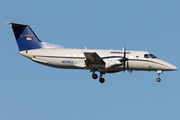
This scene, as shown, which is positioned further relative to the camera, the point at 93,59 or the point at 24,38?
the point at 24,38

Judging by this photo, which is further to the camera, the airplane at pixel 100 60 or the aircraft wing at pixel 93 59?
the airplane at pixel 100 60

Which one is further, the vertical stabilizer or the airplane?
the vertical stabilizer

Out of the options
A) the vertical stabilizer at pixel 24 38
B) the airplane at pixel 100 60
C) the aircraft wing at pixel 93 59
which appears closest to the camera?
the aircraft wing at pixel 93 59

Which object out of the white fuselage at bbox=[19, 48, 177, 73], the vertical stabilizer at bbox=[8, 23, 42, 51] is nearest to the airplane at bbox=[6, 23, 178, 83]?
the white fuselage at bbox=[19, 48, 177, 73]

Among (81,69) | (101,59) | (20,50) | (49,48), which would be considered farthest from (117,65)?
(20,50)

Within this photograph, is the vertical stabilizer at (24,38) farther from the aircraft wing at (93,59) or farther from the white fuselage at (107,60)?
the aircraft wing at (93,59)

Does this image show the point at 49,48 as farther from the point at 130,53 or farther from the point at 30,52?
→ the point at 130,53

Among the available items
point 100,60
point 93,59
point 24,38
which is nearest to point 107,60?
point 100,60

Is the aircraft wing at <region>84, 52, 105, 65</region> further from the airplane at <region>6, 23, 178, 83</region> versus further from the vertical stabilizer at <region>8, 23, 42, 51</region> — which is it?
the vertical stabilizer at <region>8, 23, 42, 51</region>

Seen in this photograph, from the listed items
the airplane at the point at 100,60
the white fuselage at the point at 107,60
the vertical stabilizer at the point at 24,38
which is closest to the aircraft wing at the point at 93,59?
the airplane at the point at 100,60

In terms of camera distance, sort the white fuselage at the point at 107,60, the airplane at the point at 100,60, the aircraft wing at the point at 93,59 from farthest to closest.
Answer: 1. the white fuselage at the point at 107,60
2. the airplane at the point at 100,60
3. the aircraft wing at the point at 93,59

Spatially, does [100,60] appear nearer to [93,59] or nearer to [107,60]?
[93,59]

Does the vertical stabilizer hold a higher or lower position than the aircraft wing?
higher

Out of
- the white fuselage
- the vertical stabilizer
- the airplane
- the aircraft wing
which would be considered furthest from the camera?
the vertical stabilizer
